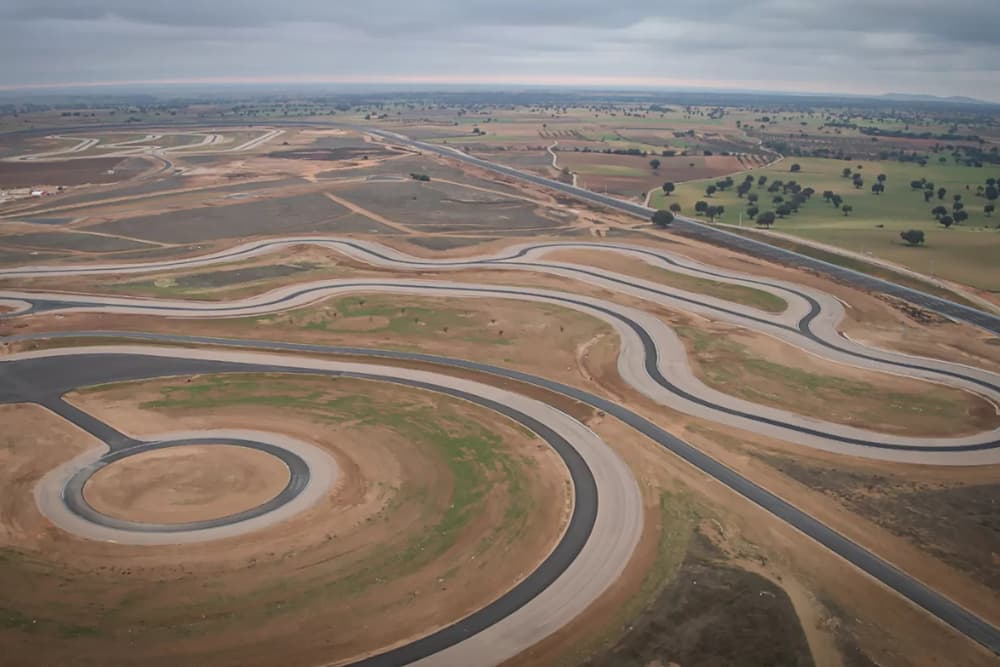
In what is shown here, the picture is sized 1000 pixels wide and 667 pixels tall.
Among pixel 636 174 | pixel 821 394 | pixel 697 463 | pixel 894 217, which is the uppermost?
pixel 636 174

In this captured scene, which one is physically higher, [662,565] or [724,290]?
[724,290]

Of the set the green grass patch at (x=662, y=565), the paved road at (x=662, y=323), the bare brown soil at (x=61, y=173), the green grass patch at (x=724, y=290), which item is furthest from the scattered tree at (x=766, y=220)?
the bare brown soil at (x=61, y=173)

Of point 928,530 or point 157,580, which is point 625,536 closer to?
point 928,530

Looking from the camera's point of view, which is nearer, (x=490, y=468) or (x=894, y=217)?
(x=490, y=468)

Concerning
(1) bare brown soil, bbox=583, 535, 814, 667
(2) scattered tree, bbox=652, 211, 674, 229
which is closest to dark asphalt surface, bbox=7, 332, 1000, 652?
(1) bare brown soil, bbox=583, 535, 814, 667

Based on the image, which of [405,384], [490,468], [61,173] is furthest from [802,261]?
[61,173]

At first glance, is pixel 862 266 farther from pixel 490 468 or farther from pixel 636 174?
pixel 636 174

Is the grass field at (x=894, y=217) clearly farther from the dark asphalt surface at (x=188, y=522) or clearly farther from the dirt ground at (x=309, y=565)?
the dark asphalt surface at (x=188, y=522)
